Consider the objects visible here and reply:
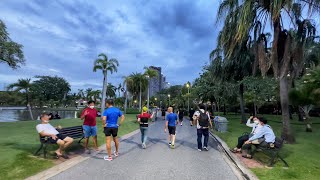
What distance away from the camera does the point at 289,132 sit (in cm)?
1384

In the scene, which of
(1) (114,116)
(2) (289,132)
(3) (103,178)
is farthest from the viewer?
(2) (289,132)

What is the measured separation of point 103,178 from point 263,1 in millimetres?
9869

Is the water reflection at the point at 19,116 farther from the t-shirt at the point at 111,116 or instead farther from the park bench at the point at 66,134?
the t-shirt at the point at 111,116

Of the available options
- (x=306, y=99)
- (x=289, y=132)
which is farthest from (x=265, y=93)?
(x=289, y=132)

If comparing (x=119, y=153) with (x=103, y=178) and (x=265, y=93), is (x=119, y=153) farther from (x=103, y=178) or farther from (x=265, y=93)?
(x=265, y=93)

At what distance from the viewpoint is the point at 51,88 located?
116375mm

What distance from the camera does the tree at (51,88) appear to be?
11291cm

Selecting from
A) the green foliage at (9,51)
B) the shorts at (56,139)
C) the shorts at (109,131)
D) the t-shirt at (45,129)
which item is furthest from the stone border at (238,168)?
the green foliage at (9,51)

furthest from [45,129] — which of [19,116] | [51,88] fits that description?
[51,88]

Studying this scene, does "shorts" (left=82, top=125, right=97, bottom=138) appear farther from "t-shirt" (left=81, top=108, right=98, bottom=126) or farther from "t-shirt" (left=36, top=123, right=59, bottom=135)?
"t-shirt" (left=36, top=123, right=59, bottom=135)

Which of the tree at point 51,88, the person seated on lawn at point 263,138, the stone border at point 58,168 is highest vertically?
the tree at point 51,88

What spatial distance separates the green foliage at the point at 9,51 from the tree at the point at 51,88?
90.0 metres

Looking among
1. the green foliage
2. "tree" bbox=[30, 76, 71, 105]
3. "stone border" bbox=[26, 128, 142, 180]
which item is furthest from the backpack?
"tree" bbox=[30, 76, 71, 105]

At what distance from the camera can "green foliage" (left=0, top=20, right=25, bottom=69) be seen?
21953 millimetres
